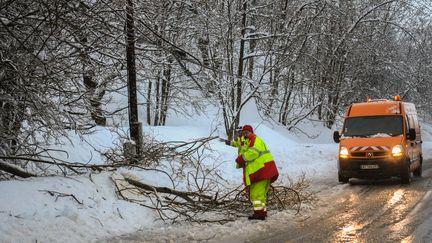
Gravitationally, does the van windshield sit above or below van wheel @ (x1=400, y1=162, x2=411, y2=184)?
above

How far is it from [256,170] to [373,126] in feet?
22.0

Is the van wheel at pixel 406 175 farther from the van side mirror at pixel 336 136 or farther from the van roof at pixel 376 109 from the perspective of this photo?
the van side mirror at pixel 336 136

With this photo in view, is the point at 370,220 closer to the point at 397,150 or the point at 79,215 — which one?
the point at 79,215

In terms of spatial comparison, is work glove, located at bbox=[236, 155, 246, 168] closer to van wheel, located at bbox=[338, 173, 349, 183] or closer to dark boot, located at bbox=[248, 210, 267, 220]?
dark boot, located at bbox=[248, 210, 267, 220]

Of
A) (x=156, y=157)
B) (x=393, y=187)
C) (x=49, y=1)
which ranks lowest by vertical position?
(x=393, y=187)

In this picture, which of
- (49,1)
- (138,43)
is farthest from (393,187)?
(49,1)

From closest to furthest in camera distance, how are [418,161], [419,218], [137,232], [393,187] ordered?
1. [137,232]
2. [419,218]
3. [393,187]
4. [418,161]

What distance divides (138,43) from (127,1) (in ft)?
11.0

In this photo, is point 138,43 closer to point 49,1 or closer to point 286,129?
point 49,1

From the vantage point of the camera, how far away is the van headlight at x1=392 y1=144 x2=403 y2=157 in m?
12.9

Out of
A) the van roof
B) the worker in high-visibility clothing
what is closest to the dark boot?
the worker in high-visibility clothing

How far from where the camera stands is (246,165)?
864 centimetres

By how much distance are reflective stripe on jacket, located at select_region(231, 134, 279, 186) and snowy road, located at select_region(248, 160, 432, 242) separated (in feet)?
3.16

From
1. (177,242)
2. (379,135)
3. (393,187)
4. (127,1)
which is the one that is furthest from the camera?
(379,135)
